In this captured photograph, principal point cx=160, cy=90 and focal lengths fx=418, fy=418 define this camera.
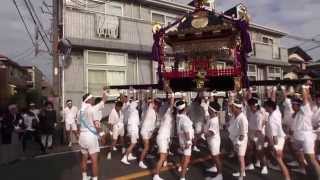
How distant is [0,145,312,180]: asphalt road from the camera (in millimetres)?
9180

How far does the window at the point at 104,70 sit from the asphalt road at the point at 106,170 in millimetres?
5931

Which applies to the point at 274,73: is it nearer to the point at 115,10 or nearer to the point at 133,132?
the point at 115,10

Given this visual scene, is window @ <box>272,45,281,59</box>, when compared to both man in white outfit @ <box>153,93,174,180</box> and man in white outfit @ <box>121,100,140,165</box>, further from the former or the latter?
man in white outfit @ <box>153,93,174,180</box>

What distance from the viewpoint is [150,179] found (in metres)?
8.91

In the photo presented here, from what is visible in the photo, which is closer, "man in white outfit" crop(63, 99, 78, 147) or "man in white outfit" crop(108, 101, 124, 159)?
"man in white outfit" crop(108, 101, 124, 159)

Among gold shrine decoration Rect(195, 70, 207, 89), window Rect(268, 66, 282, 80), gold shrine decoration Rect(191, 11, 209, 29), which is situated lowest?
gold shrine decoration Rect(195, 70, 207, 89)

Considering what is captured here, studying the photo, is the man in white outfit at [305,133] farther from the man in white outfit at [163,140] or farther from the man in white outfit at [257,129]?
the man in white outfit at [163,140]

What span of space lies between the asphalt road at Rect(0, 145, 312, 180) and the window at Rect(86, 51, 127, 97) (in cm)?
593

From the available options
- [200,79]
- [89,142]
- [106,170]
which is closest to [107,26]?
[200,79]

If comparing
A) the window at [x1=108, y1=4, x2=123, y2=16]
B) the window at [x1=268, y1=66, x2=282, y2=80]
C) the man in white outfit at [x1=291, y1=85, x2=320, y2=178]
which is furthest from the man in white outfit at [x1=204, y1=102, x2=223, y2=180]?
the window at [x1=268, y1=66, x2=282, y2=80]

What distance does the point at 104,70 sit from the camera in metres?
17.9

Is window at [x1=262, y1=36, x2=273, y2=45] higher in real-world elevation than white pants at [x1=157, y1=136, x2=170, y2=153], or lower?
higher

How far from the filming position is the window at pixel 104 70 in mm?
17516

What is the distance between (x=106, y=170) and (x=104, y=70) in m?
8.51
